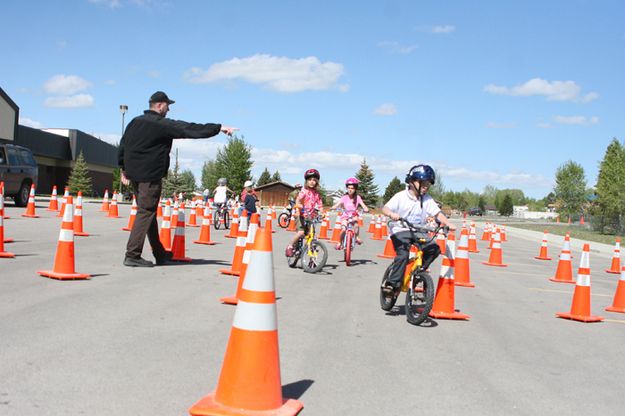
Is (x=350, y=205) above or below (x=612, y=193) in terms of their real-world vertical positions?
below

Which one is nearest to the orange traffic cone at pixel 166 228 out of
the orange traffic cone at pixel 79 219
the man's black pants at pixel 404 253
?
the orange traffic cone at pixel 79 219

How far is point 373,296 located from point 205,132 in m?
3.28

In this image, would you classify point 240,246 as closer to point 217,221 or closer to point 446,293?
point 446,293

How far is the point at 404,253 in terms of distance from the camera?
778cm

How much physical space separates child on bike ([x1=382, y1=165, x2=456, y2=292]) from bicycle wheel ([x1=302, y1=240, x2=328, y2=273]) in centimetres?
380

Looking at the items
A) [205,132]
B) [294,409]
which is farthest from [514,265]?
[294,409]

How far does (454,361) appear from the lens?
571 centimetres

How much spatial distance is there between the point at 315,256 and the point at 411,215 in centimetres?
412

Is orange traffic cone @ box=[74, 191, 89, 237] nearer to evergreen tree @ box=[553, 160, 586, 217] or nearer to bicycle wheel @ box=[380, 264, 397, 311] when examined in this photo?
bicycle wheel @ box=[380, 264, 397, 311]

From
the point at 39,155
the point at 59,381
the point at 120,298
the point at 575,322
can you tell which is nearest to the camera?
the point at 59,381

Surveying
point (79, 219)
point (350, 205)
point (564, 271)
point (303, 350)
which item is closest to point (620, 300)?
point (564, 271)

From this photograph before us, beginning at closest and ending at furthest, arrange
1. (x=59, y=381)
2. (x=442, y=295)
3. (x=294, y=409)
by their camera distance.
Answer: (x=294, y=409) → (x=59, y=381) → (x=442, y=295)

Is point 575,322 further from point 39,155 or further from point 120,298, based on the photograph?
point 39,155

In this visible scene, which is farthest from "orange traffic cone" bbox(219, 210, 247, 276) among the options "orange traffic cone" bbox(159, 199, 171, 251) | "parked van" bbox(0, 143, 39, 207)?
"parked van" bbox(0, 143, 39, 207)
